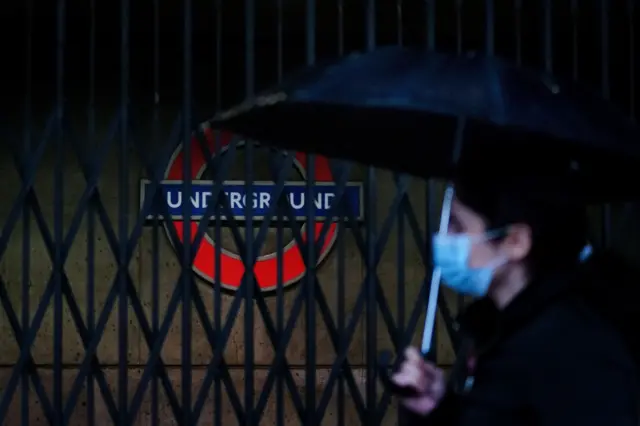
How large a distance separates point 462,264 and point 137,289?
4.48 meters

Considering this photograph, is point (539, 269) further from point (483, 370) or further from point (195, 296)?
point (195, 296)

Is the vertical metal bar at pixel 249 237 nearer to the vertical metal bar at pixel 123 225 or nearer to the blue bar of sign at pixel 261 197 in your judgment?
the vertical metal bar at pixel 123 225

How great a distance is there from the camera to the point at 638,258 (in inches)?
220

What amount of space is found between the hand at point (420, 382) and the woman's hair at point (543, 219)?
368 mm

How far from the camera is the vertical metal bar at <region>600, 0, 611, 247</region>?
4.36 m

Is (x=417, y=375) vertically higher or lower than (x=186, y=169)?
lower

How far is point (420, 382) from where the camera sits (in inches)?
90.6

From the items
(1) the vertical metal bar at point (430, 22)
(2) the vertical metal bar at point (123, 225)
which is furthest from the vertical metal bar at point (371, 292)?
(2) the vertical metal bar at point (123, 225)

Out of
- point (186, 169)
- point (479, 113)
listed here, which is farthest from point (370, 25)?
point (479, 113)

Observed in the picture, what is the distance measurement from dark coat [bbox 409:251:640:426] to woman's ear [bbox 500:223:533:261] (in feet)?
0.34

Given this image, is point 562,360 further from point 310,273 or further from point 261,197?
point 261,197

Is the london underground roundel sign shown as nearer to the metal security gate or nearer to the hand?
the metal security gate

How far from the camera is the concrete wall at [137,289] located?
645cm

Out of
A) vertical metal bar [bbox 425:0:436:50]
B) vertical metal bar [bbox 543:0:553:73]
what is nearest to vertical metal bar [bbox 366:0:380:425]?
vertical metal bar [bbox 425:0:436:50]
